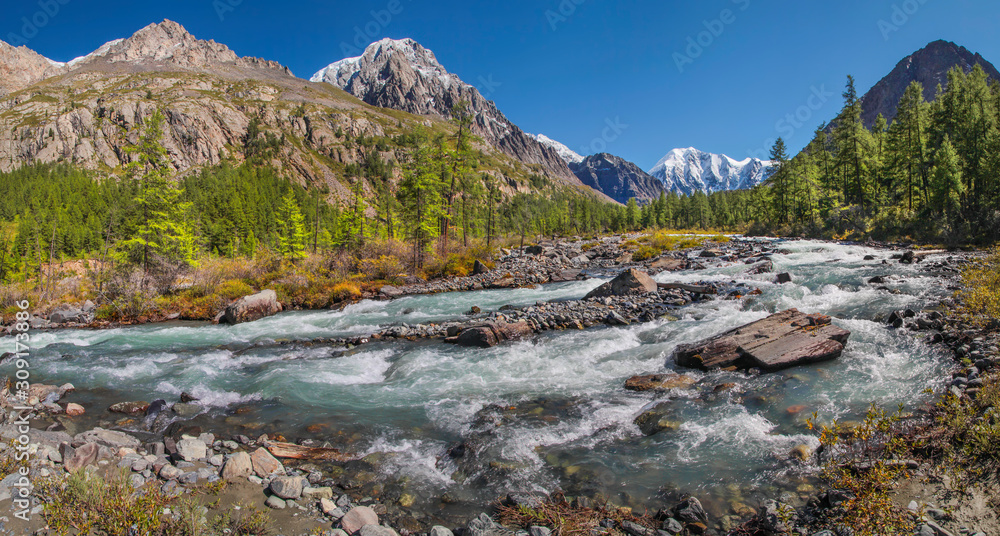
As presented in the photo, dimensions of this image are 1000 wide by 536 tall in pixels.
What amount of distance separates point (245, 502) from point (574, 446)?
5103 millimetres

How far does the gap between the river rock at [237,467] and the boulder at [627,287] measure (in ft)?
53.8

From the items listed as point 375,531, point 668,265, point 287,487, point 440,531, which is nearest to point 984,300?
point 440,531

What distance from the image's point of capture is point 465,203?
3838 centimetres

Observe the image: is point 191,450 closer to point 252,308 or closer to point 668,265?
point 252,308

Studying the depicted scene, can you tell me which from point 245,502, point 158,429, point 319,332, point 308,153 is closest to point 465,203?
point 319,332

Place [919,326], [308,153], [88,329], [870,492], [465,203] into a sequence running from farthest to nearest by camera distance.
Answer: [308,153], [465,203], [88,329], [919,326], [870,492]

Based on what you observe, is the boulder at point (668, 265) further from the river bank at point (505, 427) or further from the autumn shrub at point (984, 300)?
the autumn shrub at point (984, 300)

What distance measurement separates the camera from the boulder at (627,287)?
1973cm

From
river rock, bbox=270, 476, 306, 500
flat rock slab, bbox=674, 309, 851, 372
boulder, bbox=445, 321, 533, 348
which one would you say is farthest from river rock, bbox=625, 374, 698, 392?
river rock, bbox=270, 476, 306, 500

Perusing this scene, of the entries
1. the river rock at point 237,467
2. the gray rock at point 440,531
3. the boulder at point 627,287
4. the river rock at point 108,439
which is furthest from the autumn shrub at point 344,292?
the gray rock at point 440,531

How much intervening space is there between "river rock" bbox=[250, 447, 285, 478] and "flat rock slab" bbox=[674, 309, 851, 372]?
9621mm

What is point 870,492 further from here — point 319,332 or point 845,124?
point 845,124

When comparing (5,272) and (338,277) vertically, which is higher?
(5,272)

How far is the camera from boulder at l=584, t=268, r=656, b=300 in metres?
19.7
